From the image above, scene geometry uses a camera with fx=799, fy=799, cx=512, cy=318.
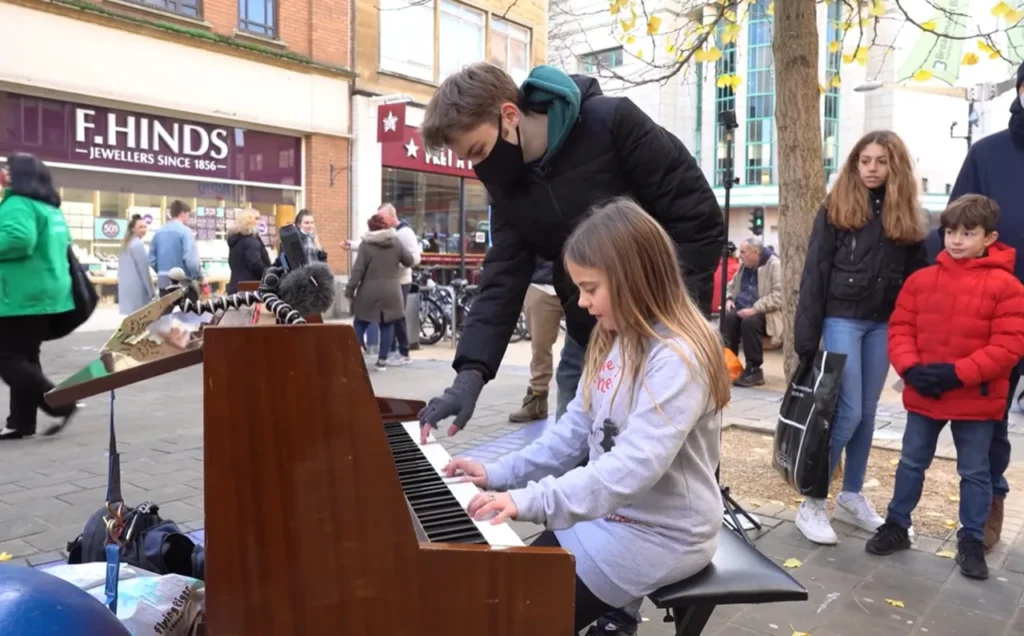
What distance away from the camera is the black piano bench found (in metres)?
1.84

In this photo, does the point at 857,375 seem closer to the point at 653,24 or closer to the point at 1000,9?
the point at 1000,9

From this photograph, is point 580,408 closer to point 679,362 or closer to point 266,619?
point 679,362

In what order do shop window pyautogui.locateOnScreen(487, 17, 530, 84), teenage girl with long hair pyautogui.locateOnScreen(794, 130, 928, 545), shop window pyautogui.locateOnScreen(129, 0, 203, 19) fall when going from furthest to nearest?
shop window pyautogui.locateOnScreen(487, 17, 530, 84), shop window pyautogui.locateOnScreen(129, 0, 203, 19), teenage girl with long hair pyautogui.locateOnScreen(794, 130, 928, 545)

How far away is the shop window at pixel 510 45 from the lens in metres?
19.4

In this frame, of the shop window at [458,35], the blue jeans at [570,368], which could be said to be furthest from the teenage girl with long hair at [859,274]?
the shop window at [458,35]

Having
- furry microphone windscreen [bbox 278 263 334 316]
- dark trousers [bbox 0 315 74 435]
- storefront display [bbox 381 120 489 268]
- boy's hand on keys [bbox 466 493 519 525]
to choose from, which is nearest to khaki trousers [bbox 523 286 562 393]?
dark trousers [bbox 0 315 74 435]

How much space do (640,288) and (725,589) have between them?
2.38ft

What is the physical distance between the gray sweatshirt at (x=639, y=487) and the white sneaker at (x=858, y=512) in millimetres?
2222

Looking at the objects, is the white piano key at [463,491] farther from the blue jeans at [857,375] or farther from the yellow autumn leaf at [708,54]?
the yellow autumn leaf at [708,54]

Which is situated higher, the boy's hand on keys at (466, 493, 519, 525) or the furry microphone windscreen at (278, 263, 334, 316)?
the furry microphone windscreen at (278, 263, 334, 316)

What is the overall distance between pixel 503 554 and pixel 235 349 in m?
0.59

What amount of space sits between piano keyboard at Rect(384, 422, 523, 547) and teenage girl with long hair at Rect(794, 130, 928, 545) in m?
2.28

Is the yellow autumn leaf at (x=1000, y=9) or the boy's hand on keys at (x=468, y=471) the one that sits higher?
the yellow autumn leaf at (x=1000, y=9)

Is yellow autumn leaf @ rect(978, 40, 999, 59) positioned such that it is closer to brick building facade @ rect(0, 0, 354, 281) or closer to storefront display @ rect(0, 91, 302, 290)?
brick building facade @ rect(0, 0, 354, 281)
